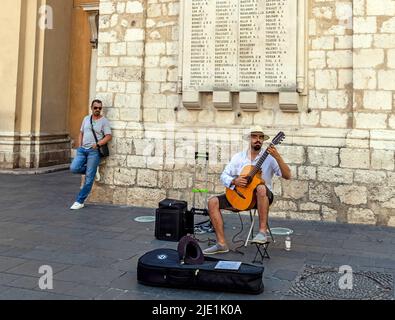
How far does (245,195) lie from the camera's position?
211 inches

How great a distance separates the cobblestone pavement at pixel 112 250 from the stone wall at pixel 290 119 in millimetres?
500

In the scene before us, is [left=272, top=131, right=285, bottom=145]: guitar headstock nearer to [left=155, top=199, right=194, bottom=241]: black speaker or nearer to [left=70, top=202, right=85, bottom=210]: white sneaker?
[left=155, top=199, right=194, bottom=241]: black speaker

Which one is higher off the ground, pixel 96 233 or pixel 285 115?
pixel 285 115

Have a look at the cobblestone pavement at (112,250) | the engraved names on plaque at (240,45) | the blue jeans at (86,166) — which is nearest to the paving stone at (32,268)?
the cobblestone pavement at (112,250)

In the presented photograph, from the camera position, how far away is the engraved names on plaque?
7.55m

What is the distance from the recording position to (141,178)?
841 cm

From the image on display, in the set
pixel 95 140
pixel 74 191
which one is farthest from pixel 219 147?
pixel 74 191

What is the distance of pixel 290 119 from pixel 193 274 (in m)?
A: 4.39

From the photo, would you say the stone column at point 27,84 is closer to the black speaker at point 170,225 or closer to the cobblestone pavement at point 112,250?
the cobblestone pavement at point 112,250

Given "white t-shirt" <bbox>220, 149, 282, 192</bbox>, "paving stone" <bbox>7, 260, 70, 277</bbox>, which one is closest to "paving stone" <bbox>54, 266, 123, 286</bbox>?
"paving stone" <bbox>7, 260, 70, 277</bbox>
